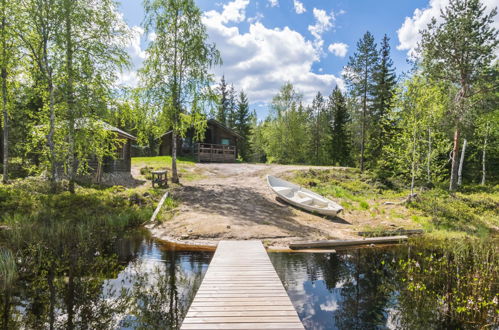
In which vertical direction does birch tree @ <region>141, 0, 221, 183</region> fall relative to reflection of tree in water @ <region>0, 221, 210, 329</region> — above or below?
above

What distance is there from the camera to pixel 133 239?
10703mm

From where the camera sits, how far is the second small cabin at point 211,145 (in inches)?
1265

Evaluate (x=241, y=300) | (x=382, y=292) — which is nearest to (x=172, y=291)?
(x=241, y=300)

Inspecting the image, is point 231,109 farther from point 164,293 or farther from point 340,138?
point 164,293

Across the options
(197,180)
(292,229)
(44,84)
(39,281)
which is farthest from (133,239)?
(197,180)

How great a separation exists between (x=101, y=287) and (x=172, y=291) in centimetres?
168

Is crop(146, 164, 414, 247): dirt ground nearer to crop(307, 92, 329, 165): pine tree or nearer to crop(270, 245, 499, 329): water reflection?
crop(270, 245, 499, 329): water reflection

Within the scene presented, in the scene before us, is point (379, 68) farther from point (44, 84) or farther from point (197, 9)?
point (44, 84)

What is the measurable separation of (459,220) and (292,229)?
9.39 m

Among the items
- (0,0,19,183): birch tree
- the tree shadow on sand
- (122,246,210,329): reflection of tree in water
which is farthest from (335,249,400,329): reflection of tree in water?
(0,0,19,183): birch tree

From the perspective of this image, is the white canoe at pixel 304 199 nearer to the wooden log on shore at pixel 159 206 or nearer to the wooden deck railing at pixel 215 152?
the wooden log on shore at pixel 159 206

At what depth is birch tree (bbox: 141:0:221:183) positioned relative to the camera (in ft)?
60.0

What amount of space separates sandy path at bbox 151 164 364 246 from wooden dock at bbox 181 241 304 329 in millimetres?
3824

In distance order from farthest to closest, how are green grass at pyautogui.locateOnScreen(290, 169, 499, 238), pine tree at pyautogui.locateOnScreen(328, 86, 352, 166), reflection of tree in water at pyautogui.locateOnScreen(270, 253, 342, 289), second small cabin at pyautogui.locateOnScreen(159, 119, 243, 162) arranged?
pine tree at pyautogui.locateOnScreen(328, 86, 352, 166), second small cabin at pyautogui.locateOnScreen(159, 119, 243, 162), green grass at pyautogui.locateOnScreen(290, 169, 499, 238), reflection of tree in water at pyautogui.locateOnScreen(270, 253, 342, 289)
